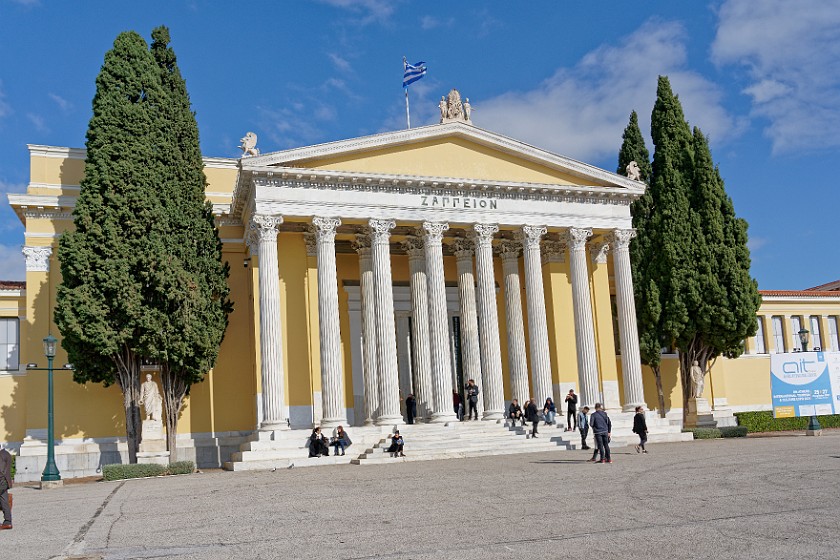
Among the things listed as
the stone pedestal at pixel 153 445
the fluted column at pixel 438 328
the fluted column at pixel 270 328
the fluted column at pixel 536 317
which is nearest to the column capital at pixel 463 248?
the fluted column at pixel 536 317

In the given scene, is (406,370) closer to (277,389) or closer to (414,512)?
(277,389)

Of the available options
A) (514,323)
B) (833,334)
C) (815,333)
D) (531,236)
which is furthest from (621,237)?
(833,334)

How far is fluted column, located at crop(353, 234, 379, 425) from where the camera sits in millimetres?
28562

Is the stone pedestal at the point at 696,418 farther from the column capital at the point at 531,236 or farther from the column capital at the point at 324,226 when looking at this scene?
the column capital at the point at 324,226

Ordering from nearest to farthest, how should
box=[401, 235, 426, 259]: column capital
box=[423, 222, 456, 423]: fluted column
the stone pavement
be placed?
1. the stone pavement
2. box=[423, 222, 456, 423]: fluted column
3. box=[401, 235, 426, 259]: column capital

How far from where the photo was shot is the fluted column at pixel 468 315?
2970 cm

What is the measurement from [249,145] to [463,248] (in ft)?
29.0

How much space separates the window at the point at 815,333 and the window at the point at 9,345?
37016mm

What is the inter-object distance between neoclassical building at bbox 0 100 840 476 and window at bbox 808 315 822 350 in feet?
52.9

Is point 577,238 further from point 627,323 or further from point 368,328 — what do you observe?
point 368,328

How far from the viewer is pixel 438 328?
27875mm

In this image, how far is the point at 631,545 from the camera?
27.8ft

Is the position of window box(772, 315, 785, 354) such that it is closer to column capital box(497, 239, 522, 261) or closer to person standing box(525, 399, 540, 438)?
column capital box(497, 239, 522, 261)

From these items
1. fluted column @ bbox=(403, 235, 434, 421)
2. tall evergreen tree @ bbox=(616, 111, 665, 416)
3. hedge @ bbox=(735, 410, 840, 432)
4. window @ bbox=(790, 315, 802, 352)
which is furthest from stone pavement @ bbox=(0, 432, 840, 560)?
window @ bbox=(790, 315, 802, 352)
